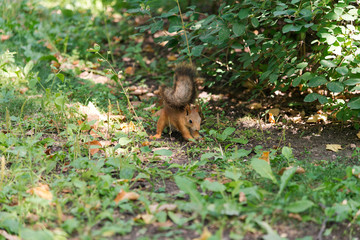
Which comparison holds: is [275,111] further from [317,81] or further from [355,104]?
[355,104]

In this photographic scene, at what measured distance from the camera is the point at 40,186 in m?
2.45

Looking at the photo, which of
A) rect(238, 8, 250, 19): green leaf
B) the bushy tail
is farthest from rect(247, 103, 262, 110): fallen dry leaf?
rect(238, 8, 250, 19): green leaf

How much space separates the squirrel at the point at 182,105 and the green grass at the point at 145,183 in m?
0.15

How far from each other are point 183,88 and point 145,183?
1.02 meters

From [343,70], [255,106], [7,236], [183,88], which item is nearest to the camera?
[7,236]

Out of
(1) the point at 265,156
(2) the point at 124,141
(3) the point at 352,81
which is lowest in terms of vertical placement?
(1) the point at 265,156

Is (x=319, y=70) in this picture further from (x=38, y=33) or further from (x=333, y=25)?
(x=38, y=33)

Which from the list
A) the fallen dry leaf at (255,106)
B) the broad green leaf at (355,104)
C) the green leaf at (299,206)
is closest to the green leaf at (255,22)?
the broad green leaf at (355,104)

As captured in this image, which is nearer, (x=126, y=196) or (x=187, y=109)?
(x=126, y=196)

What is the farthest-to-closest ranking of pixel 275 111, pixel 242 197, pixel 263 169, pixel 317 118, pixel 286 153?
pixel 275 111 < pixel 317 118 < pixel 286 153 < pixel 263 169 < pixel 242 197

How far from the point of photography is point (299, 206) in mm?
2154

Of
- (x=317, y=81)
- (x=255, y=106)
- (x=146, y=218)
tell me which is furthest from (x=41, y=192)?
(x=255, y=106)

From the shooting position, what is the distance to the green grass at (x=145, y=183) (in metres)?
2.13

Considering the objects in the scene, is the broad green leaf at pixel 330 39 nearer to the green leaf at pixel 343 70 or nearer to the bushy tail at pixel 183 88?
the green leaf at pixel 343 70
